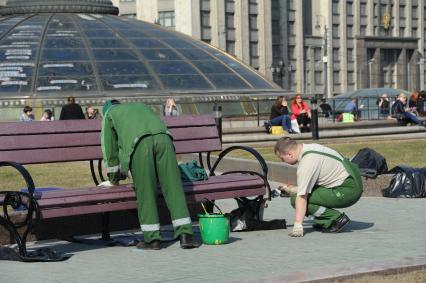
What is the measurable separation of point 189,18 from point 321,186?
2962 inches

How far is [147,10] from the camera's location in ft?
292

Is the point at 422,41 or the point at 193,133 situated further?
the point at 422,41

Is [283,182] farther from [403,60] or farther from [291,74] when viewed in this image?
[403,60]

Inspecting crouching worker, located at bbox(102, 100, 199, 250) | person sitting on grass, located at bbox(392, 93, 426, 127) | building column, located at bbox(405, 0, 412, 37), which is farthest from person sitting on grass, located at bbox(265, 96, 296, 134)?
building column, located at bbox(405, 0, 412, 37)

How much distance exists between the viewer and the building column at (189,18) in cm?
8344

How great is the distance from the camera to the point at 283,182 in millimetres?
14492

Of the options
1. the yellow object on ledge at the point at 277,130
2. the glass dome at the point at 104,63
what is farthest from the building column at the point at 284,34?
the yellow object on ledge at the point at 277,130

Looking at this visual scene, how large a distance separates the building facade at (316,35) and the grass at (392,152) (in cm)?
5724

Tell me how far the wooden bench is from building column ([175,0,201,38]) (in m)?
73.9

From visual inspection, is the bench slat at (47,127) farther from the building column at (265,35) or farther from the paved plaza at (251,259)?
the building column at (265,35)

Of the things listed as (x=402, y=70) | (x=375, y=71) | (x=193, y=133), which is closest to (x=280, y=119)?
(x=193, y=133)

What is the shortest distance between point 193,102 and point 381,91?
22517mm

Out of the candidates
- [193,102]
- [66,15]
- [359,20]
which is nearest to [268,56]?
[359,20]

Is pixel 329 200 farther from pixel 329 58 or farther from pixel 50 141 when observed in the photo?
pixel 329 58
